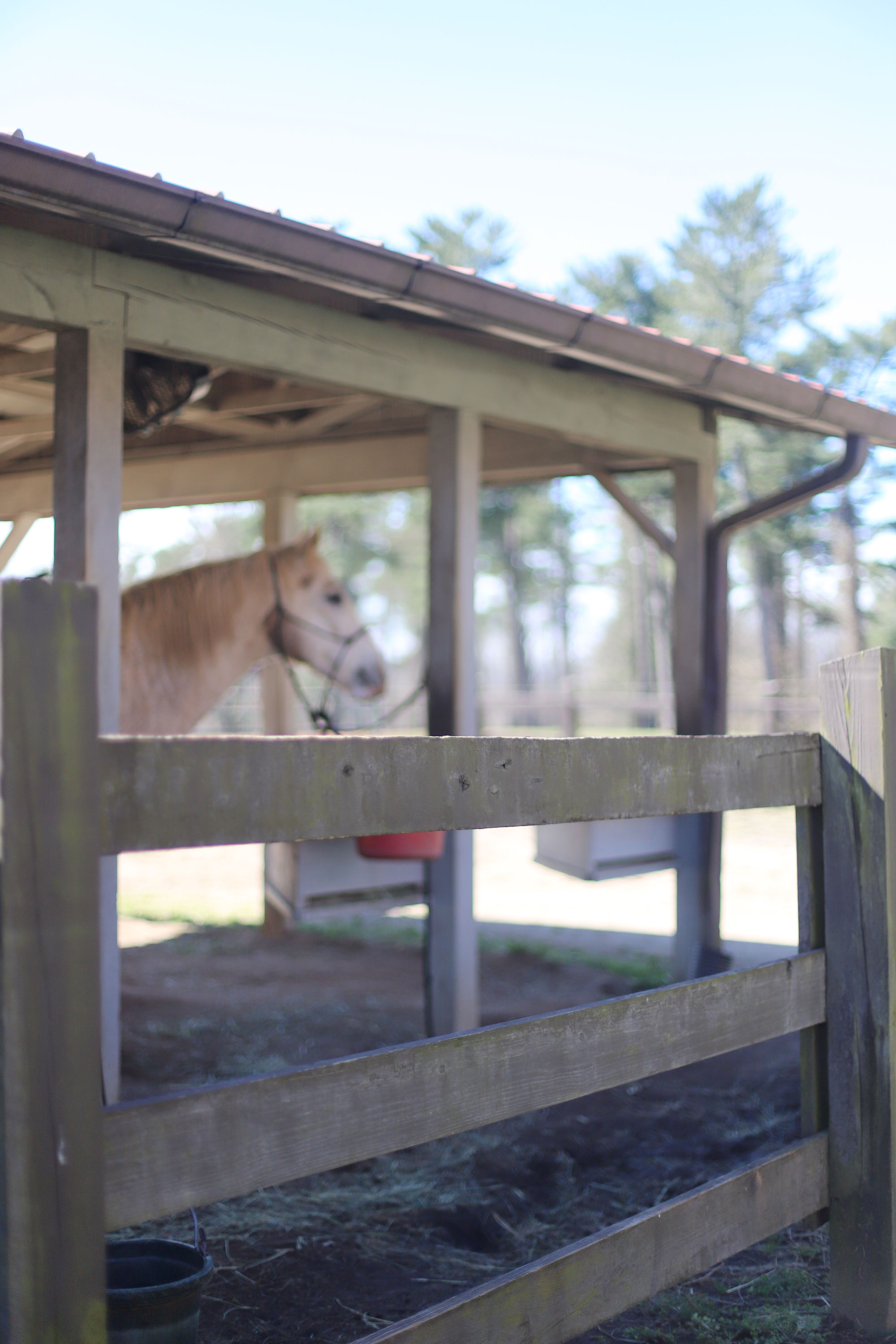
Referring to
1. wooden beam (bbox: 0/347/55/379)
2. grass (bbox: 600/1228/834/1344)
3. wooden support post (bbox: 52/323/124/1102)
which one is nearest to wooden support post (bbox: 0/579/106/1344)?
grass (bbox: 600/1228/834/1344)

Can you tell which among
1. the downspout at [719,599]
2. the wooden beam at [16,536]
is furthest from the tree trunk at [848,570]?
the wooden beam at [16,536]

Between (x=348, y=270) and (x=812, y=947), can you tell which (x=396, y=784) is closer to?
(x=812, y=947)

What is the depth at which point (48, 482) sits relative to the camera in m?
5.48

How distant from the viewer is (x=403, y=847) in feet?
12.8

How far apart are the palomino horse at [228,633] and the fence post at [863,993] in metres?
2.65

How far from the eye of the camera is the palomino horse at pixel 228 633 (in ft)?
13.7

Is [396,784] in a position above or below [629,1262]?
above

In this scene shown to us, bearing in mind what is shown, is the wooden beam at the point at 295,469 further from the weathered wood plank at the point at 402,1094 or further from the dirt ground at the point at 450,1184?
the weathered wood plank at the point at 402,1094

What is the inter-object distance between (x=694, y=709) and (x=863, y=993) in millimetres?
3078

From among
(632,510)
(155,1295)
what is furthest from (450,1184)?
(632,510)

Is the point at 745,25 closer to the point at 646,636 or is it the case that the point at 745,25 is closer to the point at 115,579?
the point at 646,636

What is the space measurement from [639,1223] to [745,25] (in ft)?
131

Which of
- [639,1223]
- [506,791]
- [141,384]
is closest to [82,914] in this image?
[506,791]

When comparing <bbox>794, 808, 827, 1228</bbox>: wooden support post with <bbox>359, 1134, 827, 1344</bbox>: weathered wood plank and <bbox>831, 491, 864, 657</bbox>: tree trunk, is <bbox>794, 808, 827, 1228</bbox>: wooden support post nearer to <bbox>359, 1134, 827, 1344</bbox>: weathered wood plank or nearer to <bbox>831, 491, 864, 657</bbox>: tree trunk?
<bbox>359, 1134, 827, 1344</bbox>: weathered wood plank
